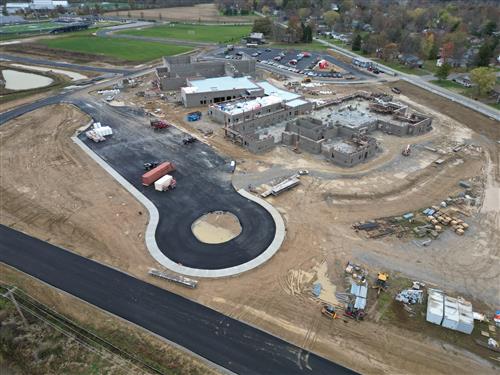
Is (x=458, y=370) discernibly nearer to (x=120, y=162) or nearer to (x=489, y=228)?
(x=489, y=228)

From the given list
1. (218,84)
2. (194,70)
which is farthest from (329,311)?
(194,70)

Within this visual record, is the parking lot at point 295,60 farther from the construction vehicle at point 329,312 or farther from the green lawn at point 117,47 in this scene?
the construction vehicle at point 329,312

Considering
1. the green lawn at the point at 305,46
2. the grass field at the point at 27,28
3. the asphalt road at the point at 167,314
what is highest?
the grass field at the point at 27,28

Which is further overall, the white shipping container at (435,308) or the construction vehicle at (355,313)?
the construction vehicle at (355,313)

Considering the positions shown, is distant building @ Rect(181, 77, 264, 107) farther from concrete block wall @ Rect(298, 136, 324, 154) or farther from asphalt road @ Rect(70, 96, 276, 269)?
concrete block wall @ Rect(298, 136, 324, 154)

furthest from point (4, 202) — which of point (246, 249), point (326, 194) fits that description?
point (326, 194)

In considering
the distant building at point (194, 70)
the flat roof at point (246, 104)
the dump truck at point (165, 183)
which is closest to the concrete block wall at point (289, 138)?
the flat roof at point (246, 104)

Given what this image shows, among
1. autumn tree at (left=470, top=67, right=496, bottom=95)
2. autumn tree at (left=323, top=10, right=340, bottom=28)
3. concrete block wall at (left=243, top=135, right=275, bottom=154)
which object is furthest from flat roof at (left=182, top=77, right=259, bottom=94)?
autumn tree at (left=323, top=10, right=340, bottom=28)
